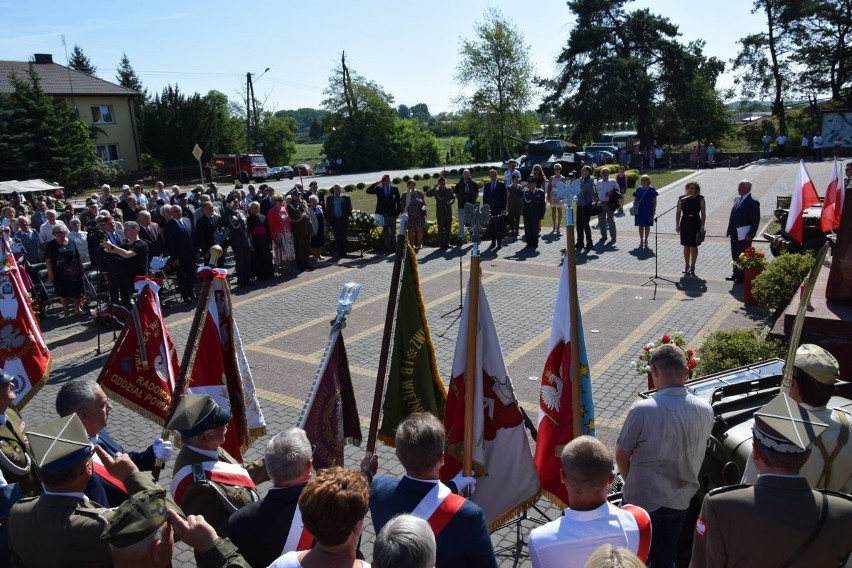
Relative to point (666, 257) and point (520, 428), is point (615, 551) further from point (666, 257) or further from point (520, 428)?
point (666, 257)

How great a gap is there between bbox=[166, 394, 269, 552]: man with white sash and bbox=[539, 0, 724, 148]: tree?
44071 millimetres

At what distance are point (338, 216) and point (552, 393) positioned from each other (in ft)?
40.6

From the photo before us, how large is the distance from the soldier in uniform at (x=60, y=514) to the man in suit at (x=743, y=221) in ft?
38.6

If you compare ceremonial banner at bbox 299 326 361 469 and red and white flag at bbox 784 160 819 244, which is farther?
red and white flag at bbox 784 160 819 244

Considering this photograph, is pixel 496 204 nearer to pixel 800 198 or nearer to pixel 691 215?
pixel 691 215

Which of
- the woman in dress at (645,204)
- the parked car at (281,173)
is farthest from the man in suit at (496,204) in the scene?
the parked car at (281,173)

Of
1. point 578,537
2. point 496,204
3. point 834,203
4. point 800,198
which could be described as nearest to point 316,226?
point 496,204

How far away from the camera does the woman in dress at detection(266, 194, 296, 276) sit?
1491cm

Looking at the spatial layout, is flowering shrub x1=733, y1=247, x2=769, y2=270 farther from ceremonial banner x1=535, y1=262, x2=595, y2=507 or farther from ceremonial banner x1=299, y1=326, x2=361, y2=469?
ceremonial banner x1=299, y1=326, x2=361, y2=469

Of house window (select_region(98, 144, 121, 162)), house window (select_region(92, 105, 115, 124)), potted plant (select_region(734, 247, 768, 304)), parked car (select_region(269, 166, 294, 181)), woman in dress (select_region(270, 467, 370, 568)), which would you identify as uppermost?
house window (select_region(92, 105, 115, 124))

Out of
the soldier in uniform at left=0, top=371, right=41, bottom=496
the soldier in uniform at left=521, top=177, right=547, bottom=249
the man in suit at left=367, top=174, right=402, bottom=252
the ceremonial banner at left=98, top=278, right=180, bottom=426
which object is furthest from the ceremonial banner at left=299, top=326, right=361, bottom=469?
the soldier in uniform at left=521, top=177, right=547, bottom=249

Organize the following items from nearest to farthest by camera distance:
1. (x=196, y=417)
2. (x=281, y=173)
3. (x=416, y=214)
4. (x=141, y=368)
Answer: (x=196, y=417), (x=141, y=368), (x=416, y=214), (x=281, y=173)

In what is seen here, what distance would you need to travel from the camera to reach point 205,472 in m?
3.53

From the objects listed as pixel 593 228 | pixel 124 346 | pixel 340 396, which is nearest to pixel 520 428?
pixel 340 396
